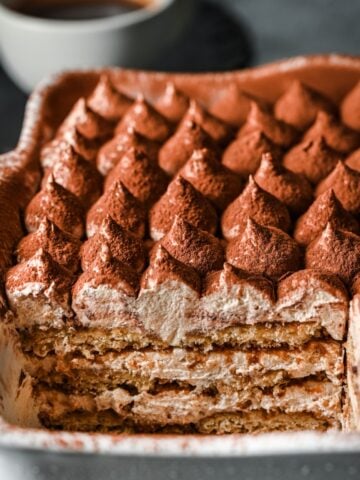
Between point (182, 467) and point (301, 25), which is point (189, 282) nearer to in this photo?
point (182, 467)

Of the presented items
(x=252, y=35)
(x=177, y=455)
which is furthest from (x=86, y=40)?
(x=177, y=455)

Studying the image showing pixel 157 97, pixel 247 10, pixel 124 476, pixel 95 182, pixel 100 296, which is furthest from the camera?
pixel 247 10

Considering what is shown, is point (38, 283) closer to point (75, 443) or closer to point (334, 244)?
point (75, 443)

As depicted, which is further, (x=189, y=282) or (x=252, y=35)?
(x=252, y=35)

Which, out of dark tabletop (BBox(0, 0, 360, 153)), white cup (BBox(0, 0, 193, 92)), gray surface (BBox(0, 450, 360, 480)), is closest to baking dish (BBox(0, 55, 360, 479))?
gray surface (BBox(0, 450, 360, 480))

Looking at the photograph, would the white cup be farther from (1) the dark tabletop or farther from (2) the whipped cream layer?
(2) the whipped cream layer

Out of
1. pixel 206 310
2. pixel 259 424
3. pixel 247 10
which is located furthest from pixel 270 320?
pixel 247 10

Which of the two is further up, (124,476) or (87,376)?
(124,476)
